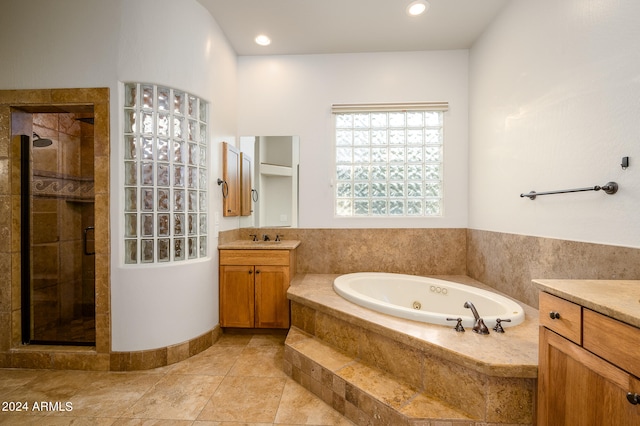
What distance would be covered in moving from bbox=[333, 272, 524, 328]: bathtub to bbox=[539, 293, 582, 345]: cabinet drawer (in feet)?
1.64

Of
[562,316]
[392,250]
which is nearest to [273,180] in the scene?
[392,250]

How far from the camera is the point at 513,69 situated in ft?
6.95

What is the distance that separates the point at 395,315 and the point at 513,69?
2155 mm

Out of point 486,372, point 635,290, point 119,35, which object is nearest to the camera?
point 635,290

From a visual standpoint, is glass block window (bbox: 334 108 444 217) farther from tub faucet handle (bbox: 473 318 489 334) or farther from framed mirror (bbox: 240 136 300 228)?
tub faucet handle (bbox: 473 318 489 334)

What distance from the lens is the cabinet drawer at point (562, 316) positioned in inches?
36.1

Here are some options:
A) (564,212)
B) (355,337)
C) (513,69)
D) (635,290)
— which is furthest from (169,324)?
(513,69)

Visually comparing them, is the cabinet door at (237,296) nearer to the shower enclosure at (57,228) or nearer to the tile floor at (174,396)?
the tile floor at (174,396)

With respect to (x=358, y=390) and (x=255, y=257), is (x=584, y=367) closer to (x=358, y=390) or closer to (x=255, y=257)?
(x=358, y=390)

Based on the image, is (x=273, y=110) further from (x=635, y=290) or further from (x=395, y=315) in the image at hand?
(x=635, y=290)

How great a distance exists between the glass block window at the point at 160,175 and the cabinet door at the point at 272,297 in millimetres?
618

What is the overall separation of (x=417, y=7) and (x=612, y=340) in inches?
101

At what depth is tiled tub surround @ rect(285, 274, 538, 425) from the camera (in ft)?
3.89

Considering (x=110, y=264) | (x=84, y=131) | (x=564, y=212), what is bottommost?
(x=110, y=264)
